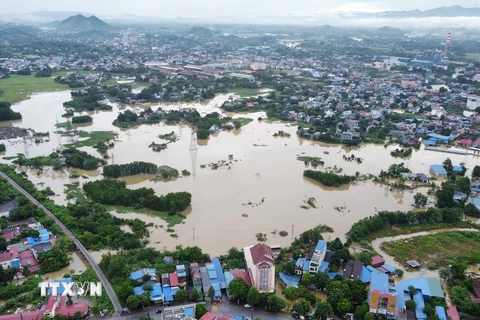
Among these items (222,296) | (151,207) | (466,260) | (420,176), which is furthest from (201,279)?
(420,176)

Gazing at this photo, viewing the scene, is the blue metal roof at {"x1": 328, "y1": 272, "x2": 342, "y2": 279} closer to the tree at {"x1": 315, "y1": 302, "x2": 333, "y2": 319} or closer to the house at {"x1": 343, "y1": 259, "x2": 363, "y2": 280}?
the house at {"x1": 343, "y1": 259, "x2": 363, "y2": 280}

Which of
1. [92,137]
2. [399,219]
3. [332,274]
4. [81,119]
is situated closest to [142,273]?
[332,274]

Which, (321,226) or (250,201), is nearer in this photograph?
(321,226)

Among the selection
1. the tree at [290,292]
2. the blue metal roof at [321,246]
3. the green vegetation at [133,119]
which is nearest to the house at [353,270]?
the blue metal roof at [321,246]

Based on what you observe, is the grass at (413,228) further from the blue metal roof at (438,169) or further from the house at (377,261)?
the blue metal roof at (438,169)

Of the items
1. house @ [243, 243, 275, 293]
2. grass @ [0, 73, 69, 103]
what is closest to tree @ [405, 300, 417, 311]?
house @ [243, 243, 275, 293]

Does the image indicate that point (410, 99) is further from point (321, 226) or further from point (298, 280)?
point (298, 280)

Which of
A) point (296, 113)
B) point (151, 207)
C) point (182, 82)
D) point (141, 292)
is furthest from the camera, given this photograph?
point (182, 82)
